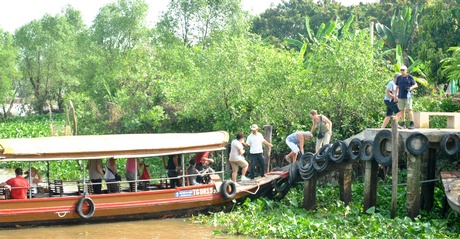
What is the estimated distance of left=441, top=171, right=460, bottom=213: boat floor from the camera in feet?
41.3

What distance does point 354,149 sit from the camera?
15.8 m

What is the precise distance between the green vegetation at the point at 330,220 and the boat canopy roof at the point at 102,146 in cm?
171

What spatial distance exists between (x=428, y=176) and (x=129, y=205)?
21.5ft

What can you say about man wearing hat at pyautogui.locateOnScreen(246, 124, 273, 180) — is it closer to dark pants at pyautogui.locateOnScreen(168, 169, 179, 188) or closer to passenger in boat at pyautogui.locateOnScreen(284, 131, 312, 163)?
passenger in boat at pyautogui.locateOnScreen(284, 131, 312, 163)

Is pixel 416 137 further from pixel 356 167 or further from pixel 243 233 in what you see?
pixel 356 167

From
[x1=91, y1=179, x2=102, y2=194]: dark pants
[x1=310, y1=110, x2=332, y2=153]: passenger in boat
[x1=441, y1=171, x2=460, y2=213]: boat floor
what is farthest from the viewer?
[x1=310, y1=110, x2=332, y2=153]: passenger in boat

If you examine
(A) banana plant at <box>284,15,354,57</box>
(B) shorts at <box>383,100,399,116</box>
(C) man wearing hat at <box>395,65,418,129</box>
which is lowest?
(B) shorts at <box>383,100,399,116</box>

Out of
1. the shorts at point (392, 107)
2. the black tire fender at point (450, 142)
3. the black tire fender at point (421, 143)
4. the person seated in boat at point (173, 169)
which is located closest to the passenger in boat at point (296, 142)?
the shorts at point (392, 107)

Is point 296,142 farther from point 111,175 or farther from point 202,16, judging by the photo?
point 202,16

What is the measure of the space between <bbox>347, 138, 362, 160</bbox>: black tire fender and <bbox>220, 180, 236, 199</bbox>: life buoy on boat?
2.83 m

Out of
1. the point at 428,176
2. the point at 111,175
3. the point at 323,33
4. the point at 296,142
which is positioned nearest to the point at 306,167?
the point at 296,142

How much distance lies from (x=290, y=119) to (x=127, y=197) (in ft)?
23.6

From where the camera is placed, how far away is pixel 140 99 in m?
26.9

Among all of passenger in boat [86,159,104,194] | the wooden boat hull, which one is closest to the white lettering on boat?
the wooden boat hull
